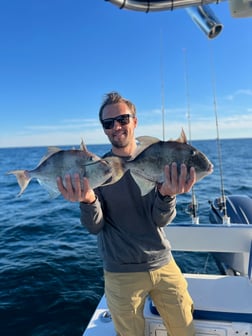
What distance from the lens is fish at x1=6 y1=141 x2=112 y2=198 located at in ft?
6.65

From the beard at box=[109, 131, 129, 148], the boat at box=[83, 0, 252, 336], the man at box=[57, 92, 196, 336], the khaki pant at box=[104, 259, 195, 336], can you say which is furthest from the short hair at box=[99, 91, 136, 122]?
the khaki pant at box=[104, 259, 195, 336]

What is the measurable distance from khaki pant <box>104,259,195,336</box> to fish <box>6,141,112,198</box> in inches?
33.5

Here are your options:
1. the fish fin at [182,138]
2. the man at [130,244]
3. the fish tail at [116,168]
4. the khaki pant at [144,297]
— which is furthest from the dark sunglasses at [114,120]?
the khaki pant at [144,297]

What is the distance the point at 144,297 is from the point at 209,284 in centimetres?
105

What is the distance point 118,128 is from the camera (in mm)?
2318

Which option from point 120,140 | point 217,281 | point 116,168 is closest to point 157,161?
point 116,168

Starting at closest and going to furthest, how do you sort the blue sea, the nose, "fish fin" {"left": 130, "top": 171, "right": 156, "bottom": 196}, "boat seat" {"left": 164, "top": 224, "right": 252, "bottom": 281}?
"fish fin" {"left": 130, "top": 171, "right": 156, "bottom": 196}, the nose, "boat seat" {"left": 164, "top": 224, "right": 252, "bottom": 281}, the blue sea

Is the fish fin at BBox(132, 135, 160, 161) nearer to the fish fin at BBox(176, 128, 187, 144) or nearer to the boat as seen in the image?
the fish fin at BBox(176, 128, 187, 144)

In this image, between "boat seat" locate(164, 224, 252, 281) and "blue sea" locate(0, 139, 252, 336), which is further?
"blue sea" locate(0, 139, 252, 336)

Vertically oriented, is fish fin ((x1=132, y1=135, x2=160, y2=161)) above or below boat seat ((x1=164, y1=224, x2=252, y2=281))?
above

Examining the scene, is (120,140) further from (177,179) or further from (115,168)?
(177,179)

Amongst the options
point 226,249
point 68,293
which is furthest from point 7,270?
point 226,249

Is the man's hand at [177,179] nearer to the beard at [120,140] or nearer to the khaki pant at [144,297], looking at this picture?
the beard at [120,140]

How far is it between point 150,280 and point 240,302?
42.3 inches
